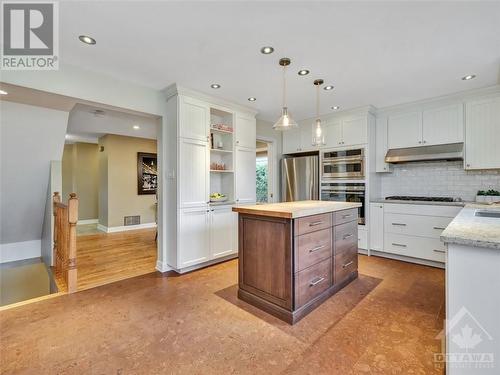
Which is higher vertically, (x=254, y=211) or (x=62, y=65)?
(x=62, y=65)

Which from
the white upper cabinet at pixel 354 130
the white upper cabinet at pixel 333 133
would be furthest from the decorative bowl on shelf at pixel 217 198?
the white upper cabinet at pixel 354 130

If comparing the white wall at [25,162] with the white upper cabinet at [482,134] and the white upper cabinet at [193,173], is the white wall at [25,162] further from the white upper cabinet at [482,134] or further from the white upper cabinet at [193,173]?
the white upper cabinet at [482,134]

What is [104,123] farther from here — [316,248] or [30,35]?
[316,248]

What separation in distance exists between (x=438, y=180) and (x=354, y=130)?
1.49 metres

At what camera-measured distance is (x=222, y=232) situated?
12.4 ft

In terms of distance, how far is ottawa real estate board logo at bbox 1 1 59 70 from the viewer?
5.90 ft

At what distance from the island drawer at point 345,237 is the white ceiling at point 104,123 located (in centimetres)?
304

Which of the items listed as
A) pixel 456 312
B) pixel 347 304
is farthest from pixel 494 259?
pixel 347 304

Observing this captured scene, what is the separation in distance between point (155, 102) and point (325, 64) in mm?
2207

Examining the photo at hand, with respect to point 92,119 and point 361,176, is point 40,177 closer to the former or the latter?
point 92,119

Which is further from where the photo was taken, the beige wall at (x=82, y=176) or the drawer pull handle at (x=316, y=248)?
the beige wall at (x=82, y=176)

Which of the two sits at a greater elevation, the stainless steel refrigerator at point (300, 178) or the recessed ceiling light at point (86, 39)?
the recessed ceiling light at point (86, 39)

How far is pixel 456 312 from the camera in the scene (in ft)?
4.09

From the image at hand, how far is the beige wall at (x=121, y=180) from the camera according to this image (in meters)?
6.18
